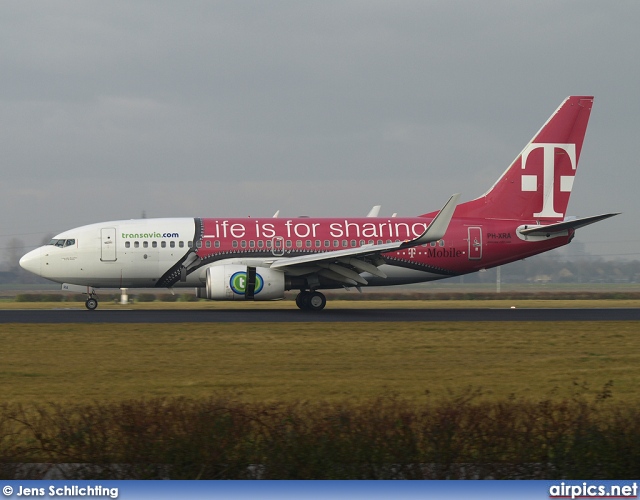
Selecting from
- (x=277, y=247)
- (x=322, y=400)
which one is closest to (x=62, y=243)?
(x=277, y=247)

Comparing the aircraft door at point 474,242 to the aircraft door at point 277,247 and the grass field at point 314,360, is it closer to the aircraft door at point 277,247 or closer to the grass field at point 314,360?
the aircraft door at point 277,247

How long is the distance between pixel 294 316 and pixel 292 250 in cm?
476

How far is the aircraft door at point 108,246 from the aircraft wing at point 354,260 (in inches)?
273

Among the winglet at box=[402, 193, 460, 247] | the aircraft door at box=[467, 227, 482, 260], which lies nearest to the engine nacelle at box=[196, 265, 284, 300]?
the winglet at box=[402, 193, 460, 247]

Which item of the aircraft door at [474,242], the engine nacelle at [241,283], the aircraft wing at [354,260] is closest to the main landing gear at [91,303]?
the engine nacelle at [241,283]

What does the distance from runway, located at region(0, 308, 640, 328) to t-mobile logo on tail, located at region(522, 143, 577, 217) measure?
6.15 meters

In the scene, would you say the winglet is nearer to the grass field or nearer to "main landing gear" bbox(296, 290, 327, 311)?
"main landing gear" bbox(296, 290, 327, 311)

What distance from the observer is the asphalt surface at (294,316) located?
31.1 metres

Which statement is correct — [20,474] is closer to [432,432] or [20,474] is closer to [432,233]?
[432,432]

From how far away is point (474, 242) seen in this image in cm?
3856

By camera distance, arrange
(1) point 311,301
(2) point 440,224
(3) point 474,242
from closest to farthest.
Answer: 1. (2) point 440,224
2. (1) point 311,301
3. (3) point 474,242

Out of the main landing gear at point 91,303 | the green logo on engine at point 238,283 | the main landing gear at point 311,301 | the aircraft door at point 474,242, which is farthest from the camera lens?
the aircraft door at point 474,242

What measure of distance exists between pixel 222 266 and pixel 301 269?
11.1ft

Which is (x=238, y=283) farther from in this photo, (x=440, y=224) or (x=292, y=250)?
(x=440, y=224)
